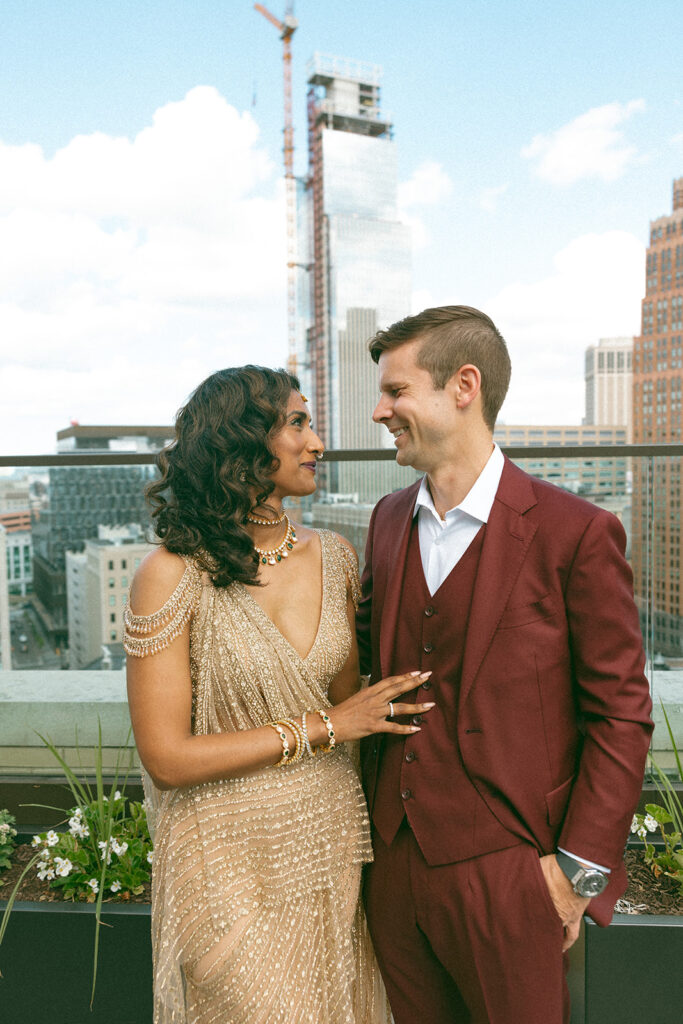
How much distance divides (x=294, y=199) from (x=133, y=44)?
71.2 feet

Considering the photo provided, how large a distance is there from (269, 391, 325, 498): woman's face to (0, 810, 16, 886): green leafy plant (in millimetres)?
1494

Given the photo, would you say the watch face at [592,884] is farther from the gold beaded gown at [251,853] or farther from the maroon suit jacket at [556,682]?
the gold beaded gown at [251,853]

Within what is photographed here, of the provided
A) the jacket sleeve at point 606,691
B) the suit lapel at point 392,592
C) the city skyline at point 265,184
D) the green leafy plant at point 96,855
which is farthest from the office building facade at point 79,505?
the city skyline at point 265,184

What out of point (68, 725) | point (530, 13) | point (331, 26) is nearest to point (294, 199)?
point (331, 26)

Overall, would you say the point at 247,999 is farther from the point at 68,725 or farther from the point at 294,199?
the point at 294,199

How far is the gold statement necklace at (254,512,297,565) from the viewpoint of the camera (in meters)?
1.78

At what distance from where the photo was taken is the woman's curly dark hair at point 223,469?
5.47 feet

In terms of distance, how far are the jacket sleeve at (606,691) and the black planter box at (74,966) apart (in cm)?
127

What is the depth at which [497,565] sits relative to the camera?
4.73 feet

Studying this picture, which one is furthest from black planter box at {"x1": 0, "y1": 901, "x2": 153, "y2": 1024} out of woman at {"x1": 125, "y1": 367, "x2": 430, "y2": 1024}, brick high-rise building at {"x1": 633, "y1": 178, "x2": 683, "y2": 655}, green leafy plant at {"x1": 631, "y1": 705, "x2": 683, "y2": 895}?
brick high-rise building at {"x1": 633, "y1": 178, "x2": 683, "y2": 655}

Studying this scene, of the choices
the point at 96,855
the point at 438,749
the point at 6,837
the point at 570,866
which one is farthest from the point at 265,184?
the point at 570,866

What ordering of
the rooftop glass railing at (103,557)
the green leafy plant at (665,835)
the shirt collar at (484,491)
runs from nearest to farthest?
the shirt collar at (484,491) < the green leafy plant at (665,835) < the rooftop glass railing at (103,557)

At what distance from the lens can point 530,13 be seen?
8369cm

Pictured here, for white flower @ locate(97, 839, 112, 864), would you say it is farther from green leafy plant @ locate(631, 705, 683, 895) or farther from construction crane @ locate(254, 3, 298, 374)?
construction crane @ locate(254, 3, 298, 374)
